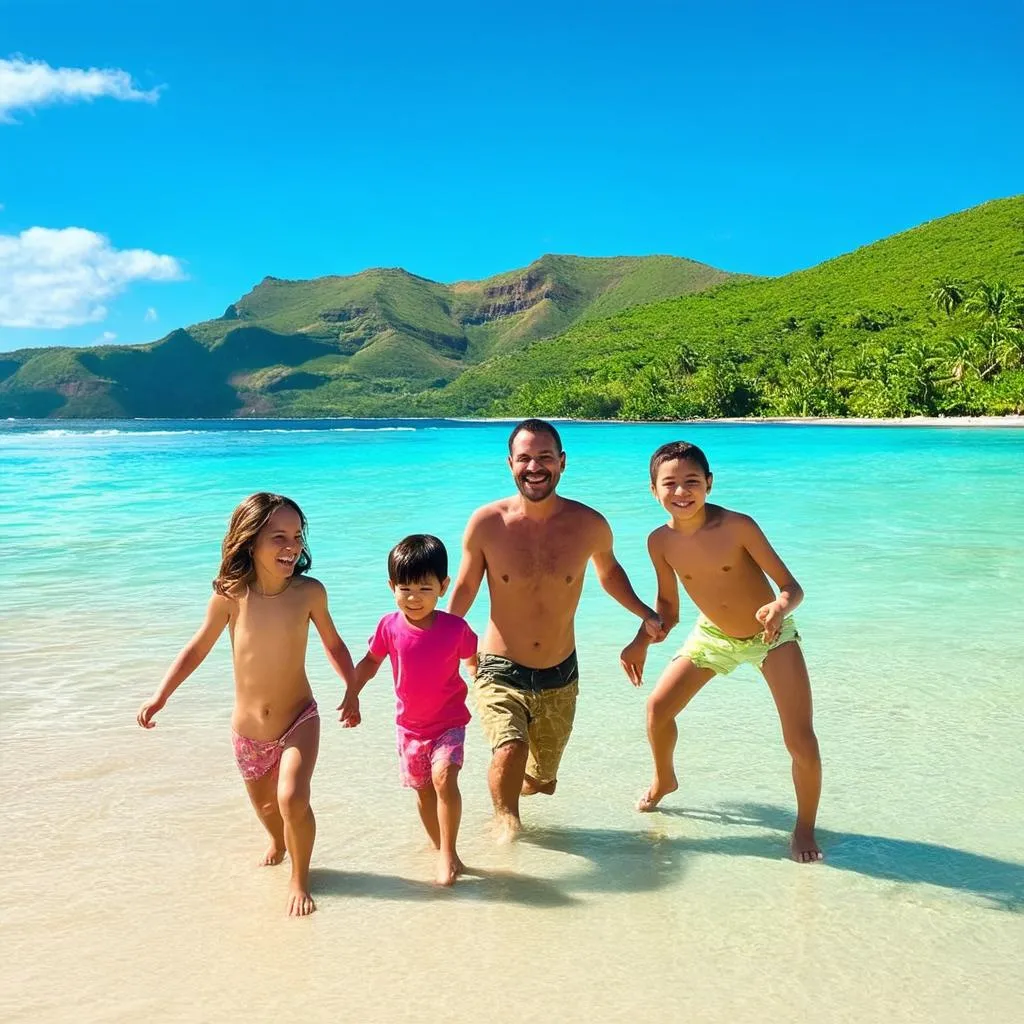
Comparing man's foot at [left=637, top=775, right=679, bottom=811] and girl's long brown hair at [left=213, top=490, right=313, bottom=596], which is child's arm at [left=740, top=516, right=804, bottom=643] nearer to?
man's foot at [left=637, top=775, right=679, bottom=811]

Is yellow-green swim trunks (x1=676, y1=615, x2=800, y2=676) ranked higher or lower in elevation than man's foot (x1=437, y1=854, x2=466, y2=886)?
higher

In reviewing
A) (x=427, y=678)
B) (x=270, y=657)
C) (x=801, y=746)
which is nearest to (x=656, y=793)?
(x=801, y=746)

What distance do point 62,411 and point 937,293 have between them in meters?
155

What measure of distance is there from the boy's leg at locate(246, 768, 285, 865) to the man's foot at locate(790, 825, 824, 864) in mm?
1652

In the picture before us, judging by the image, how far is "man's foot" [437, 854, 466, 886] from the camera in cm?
316

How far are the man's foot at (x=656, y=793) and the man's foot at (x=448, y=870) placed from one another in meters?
0.89

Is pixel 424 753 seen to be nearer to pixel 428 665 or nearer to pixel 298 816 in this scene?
pixel 428 665

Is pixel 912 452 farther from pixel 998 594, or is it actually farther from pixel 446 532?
pixel 998 594

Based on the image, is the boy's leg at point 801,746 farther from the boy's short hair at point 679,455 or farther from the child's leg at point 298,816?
the child's leg at point 298,816

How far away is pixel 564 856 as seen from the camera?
11.2ft

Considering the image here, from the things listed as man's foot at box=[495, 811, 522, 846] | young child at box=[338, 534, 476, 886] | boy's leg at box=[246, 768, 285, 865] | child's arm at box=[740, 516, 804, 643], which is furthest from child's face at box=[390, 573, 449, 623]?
child's arm at box=[740, 516, 804, 643]

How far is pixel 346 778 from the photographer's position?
165 inches

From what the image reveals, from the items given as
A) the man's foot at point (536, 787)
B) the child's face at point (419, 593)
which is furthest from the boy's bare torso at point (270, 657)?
the man's foot at point (536, 787)

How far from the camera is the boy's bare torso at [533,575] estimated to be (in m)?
3.66
